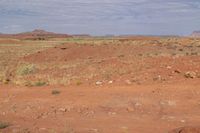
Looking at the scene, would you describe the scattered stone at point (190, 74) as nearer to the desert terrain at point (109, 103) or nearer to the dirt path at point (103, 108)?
the desert terrain at point (109, 103)

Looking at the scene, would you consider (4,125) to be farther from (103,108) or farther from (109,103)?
(109,103)

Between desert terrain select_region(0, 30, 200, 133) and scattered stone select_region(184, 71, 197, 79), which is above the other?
scattered stone select_region(184, 71, 197, 79)

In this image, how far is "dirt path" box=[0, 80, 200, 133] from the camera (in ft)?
29.7

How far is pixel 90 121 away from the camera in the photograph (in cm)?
955

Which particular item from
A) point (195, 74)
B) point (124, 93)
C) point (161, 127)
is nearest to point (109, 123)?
point (161, 127)

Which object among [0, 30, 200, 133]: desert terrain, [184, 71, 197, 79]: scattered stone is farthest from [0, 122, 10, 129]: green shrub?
[184, 71, 197, 79]: scattered stone

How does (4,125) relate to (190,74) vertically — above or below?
below

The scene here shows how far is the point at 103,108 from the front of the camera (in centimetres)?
1084

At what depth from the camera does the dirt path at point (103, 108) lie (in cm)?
905

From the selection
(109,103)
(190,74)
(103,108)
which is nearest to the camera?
(103,108)

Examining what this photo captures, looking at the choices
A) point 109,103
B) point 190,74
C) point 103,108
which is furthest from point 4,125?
point 190,74

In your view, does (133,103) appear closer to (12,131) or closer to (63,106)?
(63,106)

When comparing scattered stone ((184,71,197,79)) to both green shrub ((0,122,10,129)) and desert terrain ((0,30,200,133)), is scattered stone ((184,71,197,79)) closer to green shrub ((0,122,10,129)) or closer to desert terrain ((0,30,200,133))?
desert terrain ((0,30,200,133))

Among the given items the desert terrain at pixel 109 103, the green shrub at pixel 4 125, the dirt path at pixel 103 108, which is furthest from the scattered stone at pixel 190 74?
the green shrub at pixel 4 125
